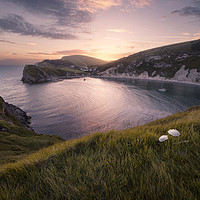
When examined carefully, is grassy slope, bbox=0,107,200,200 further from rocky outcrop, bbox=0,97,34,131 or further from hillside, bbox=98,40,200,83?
hillside, bbox=98,40,200,83

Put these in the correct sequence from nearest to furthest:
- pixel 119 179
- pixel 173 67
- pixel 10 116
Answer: pixel 119 179
pixel 10 116
pixel 173 67

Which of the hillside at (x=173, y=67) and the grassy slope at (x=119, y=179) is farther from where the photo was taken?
the hillside at (x=173, y=67)

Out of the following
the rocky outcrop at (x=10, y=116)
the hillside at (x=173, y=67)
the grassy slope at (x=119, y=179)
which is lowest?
the rocky outcrop at (x=10, y=116)

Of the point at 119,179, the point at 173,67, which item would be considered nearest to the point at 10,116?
the point at 119,179

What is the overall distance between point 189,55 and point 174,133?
219323 millimetres

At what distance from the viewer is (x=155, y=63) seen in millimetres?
181500

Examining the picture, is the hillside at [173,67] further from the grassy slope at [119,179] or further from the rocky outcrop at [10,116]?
the grassy slope at [119,179]

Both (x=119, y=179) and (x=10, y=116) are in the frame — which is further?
(x=10, y=116)

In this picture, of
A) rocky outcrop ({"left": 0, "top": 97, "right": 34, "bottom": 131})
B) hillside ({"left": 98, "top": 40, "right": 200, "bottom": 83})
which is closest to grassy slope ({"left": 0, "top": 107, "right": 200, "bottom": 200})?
rocky outcrop ({"left": 0, "top": 97, "right": 34, "bottom": 131})

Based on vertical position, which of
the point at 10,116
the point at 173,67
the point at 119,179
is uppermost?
the point at 173,67

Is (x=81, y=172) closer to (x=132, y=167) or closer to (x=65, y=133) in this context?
(x=132, y=167)

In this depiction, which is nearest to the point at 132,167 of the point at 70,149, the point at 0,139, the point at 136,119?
the point at 70,149

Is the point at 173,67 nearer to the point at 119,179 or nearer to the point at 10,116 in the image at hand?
the point at 10,116

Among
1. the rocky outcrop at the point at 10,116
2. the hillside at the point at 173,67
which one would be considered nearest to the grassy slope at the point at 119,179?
the rocky outcrop at the point at 10,116
